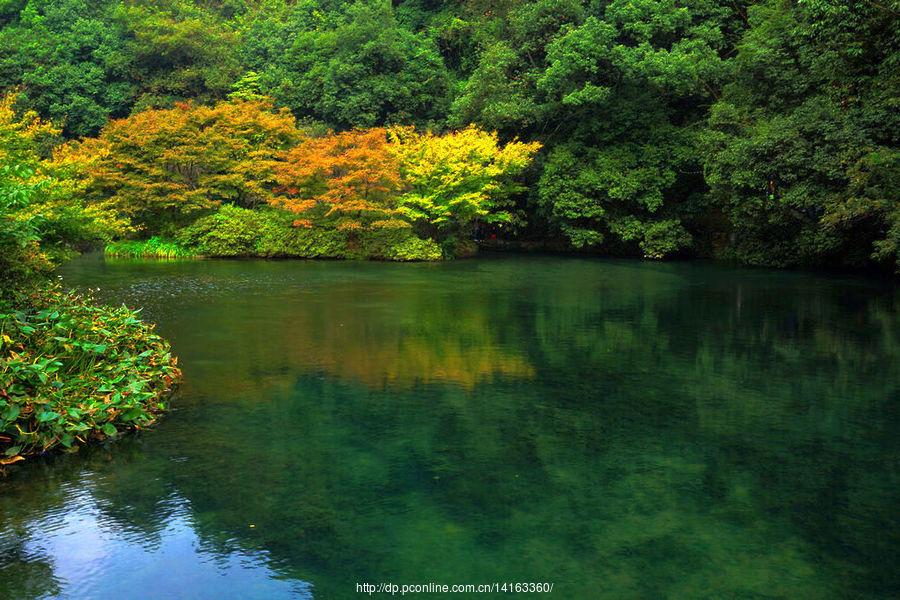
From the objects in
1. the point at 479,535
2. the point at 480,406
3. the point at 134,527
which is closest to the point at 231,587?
the point at 134,527

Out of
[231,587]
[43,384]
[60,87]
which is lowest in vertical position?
[231,587]

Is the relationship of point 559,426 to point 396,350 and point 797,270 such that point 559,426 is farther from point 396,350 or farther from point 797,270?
point 797,270

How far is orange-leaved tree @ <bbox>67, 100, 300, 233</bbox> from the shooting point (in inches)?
770

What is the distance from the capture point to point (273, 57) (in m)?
28.2

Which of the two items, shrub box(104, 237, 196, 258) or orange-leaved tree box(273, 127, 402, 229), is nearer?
orange-leaved tree box(273, 127, 402, 229)

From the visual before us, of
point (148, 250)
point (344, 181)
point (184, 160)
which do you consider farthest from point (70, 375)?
point (148, 250)

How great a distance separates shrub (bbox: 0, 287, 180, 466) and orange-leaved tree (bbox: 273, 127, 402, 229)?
12.6 m

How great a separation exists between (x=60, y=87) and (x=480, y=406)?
85.1 ft

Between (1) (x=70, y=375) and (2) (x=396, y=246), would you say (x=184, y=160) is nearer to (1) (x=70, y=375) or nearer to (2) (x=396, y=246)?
(2) (x=396, y=246)

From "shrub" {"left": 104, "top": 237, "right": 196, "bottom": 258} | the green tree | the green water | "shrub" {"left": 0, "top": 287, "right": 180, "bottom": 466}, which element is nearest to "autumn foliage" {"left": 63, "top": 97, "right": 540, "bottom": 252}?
"shrub" {"left": 104, "top": 237, "right": 196, "bottom": 258}

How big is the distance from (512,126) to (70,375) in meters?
19.2

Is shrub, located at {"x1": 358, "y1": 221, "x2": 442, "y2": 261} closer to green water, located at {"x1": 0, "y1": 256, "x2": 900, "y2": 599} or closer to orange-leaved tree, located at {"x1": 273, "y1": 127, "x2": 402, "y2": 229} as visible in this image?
orange-leaved tree, located at {"x1": 273, "y1": 127, "x2": 402, "y2": 229}

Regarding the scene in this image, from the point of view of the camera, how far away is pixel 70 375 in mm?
5395

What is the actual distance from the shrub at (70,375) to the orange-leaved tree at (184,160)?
14.1 m
